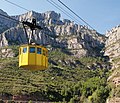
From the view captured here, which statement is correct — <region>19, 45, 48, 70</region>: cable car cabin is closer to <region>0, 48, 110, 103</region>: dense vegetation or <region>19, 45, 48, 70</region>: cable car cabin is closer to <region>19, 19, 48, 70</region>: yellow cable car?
<region>19, 19, 48, 70</region>: yellow cable car

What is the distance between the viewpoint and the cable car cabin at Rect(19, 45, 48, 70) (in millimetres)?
25609

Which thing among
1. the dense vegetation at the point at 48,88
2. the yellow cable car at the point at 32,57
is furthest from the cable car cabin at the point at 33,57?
the dense vegetation at the point at 48,88

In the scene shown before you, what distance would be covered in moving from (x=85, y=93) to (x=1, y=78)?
129 ft

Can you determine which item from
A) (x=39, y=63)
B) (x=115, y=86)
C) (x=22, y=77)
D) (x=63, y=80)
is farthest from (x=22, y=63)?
(x=63, y=80)

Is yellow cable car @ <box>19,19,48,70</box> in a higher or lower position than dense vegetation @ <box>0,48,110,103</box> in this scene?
higher

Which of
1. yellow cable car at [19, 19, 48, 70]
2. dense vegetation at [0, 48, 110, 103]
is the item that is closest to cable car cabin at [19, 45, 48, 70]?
yellow cable car at [19, 19, 48, 70]

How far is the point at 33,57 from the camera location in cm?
2589

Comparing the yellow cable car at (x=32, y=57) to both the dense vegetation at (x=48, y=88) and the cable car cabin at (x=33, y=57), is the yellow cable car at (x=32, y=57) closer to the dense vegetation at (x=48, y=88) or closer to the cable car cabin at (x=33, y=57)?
the cable car cabin at (x=33, y=57)

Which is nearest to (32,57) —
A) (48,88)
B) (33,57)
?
A: (33,57)

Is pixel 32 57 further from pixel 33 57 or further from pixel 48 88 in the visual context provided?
pixel 48 88

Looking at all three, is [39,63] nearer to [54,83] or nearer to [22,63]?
[22,63]

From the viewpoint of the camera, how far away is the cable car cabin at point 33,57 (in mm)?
25609

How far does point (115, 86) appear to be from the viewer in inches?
6029

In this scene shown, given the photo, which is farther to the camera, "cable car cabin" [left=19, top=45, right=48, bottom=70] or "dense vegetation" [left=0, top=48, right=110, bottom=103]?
"dense vegetation" [left=0, top=48, right=110, bottom=103]
